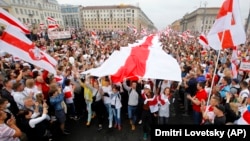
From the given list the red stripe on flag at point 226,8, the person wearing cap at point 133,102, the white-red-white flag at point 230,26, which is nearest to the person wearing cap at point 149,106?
the person wearing cap at point 133,102

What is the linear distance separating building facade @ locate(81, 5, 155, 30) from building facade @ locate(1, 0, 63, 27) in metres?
31.2

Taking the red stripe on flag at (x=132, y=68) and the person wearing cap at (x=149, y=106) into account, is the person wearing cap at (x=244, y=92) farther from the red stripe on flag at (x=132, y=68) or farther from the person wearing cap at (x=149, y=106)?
the red stripe on flag at (x=132, y=68)

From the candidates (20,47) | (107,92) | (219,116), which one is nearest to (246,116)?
(219,116)

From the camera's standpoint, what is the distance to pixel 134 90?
193 inches

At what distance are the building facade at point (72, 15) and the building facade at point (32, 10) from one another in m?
23.9

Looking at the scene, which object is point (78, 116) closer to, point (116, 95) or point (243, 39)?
point (116, 95)

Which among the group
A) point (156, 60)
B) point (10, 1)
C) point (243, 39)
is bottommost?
point (156, 60)

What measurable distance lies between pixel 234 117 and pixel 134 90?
2416mm

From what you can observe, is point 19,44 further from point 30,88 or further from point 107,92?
point 107,92

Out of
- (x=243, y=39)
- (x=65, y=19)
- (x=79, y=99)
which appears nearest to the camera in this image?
(x=243, y=39)

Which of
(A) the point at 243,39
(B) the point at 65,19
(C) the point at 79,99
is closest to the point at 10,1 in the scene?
(B) the point at 65,19

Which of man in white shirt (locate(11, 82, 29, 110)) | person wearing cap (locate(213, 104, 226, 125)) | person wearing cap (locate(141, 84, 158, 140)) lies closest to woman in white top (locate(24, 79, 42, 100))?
man in white shirt (locate(11, 82, 29, 110))

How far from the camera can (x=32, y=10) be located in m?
64.8

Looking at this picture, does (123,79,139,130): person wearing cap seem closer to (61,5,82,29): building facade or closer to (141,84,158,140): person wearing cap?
(141,84,158,140): person wearing cap
